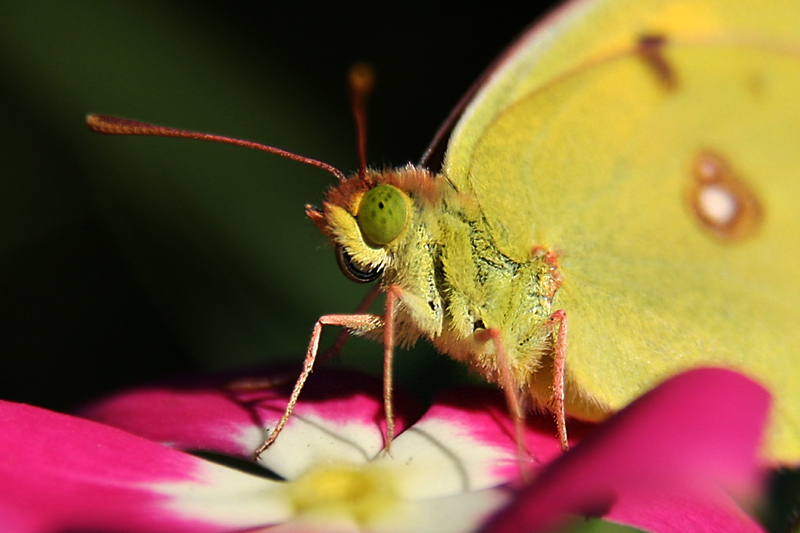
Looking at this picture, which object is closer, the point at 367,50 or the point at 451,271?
the point at 451,271

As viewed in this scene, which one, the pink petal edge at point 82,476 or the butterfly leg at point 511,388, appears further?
the butterfly leg at point 511,388

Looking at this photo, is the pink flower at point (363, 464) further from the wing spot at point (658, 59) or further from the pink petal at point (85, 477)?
the wing spot at point (658, 59)

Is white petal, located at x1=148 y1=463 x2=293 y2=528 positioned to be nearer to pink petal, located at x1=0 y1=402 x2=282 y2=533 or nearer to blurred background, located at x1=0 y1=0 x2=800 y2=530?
pink petal, located at x1=0 y1=402 x2=282 y2=533

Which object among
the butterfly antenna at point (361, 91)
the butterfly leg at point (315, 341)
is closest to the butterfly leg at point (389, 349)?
the butterfly leg at point (315, 341)

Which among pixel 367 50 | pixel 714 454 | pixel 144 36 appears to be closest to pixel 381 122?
pixel 367 50

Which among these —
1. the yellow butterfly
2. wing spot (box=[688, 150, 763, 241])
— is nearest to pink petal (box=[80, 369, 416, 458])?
the yellow butterfly

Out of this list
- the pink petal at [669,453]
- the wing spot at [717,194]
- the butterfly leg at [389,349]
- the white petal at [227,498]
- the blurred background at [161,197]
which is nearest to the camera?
the pink petal at [669,453]

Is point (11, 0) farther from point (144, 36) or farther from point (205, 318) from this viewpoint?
point (205, 318)
